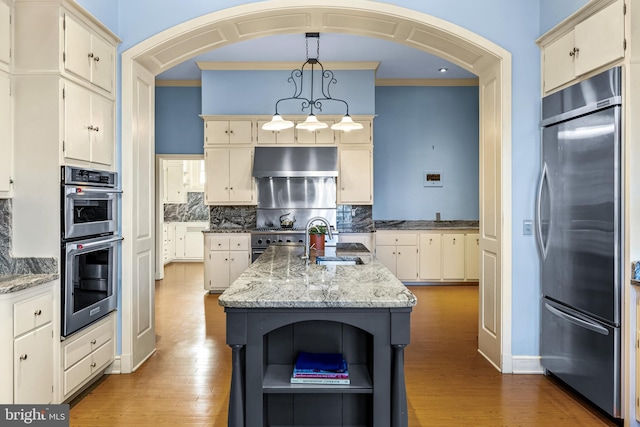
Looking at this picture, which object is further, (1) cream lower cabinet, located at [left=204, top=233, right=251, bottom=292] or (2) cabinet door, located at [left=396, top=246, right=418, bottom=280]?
(2) cabinet door, located at [left=396, top=246, right=418, bottom=280]

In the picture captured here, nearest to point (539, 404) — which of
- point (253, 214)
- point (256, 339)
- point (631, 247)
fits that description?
point (631, 247)

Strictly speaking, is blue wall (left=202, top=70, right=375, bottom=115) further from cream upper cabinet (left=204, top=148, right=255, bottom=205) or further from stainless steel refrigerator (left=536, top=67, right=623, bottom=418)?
stainless steel refrigerator (left=536, top=67, right=623, bottom=418)

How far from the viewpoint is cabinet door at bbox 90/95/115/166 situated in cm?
309

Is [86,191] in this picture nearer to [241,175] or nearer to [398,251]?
[241,175]

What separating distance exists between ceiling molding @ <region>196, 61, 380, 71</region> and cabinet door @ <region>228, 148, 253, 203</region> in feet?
3.96

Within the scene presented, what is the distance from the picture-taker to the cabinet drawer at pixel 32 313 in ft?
7.61

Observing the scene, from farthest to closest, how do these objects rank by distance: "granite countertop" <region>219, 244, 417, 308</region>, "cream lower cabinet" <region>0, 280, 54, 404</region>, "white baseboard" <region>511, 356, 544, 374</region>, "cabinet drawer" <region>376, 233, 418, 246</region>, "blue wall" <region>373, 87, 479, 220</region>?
"blue wall" <region>373, 87, 479, 220</region>
"cabinet drawer" <region>376, 233, 418, 246</region>
"white baseboard" <region>511, 356, 544, 374</region>
"cream lower cabinet" <region>0, 280, 54, 404</region>
"granite countertop" <region>219, 244, 417, 308</region>

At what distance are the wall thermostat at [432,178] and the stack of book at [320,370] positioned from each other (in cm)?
552

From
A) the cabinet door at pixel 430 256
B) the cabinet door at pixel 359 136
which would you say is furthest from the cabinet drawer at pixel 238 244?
the cabinet door at pixel 430 256

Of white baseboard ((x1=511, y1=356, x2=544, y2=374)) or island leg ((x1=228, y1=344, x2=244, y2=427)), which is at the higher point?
island leg ((x1=228, y1=344, x2=244, y2=427))

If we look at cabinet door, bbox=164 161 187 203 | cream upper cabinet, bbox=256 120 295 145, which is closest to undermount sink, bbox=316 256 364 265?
cream upper cabinet, bbox=256 120 295 145

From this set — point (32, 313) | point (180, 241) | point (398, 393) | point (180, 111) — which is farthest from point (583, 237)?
point (180, 241)

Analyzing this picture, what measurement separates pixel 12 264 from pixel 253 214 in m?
4.05

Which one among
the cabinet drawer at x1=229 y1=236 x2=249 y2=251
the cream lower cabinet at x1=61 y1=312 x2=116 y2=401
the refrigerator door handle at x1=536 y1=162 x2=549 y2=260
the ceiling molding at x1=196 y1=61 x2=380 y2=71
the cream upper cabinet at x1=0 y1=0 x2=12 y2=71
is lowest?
the cream lower cabinet at x1=61 y1=312 x2=116 y2=401
